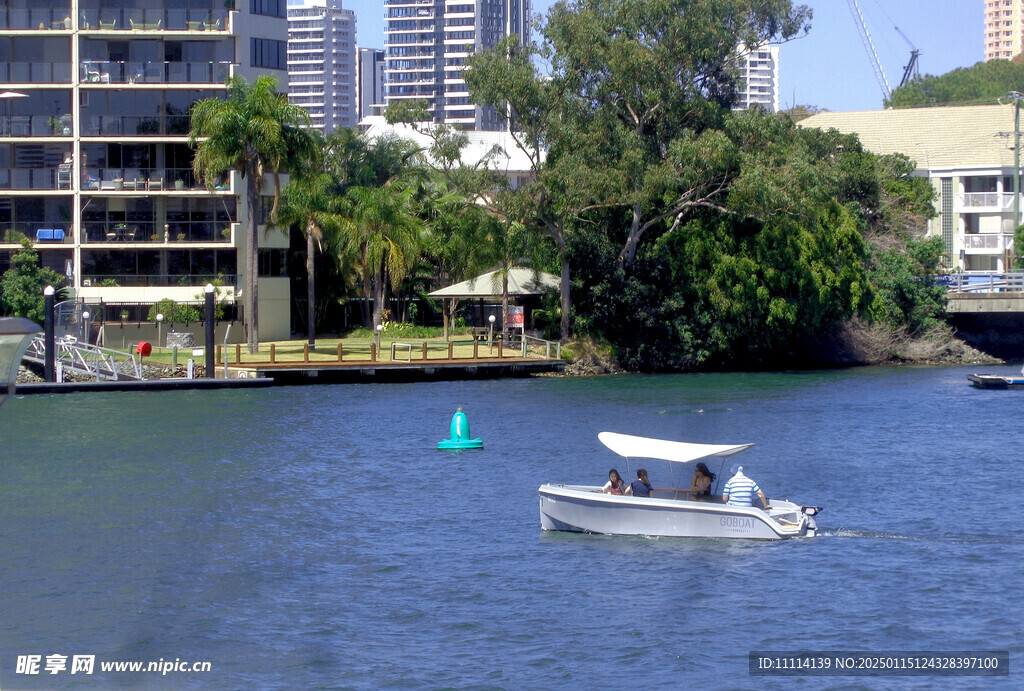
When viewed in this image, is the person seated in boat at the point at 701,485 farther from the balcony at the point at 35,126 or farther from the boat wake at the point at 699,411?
the balcony at the point at 35,126

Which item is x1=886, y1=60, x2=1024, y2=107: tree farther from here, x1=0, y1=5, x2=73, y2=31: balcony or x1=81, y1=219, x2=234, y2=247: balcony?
x1=0, y1=5, x2=73, y2=31: balcony

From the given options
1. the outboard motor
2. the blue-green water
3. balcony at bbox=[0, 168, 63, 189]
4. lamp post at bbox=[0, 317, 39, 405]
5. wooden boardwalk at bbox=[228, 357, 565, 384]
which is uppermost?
balcony at bbox=[0, 168, 63, 189]

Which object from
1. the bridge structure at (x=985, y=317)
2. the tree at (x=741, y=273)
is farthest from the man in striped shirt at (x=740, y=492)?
the bridge structure at (x=985, y=317)

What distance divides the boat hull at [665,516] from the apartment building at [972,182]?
6477cm

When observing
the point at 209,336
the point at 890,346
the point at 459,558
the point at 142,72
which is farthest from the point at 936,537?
the point at 142,72

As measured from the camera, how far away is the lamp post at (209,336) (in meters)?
49.1

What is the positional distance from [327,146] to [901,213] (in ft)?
121

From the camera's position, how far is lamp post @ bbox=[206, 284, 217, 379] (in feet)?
161

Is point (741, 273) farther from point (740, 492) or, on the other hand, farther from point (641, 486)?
point (740, 492)

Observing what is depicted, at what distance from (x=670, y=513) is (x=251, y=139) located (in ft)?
121

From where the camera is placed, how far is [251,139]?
54938 millimetres

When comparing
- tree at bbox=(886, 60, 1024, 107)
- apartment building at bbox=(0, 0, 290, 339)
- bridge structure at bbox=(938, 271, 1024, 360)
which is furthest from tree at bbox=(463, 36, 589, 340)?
tree at bbox=(886, 60, 1024, 107)

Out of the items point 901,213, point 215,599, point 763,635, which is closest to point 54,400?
point 215,599

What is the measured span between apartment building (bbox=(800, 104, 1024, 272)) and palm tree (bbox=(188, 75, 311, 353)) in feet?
161
